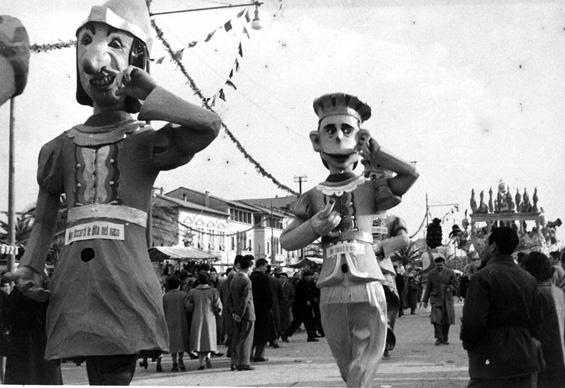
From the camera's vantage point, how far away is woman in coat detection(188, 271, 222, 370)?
9.92 m

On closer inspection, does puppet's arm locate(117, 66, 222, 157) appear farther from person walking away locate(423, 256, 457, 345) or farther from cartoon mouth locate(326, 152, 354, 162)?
person walking away locate(423, 256, 457, 345)

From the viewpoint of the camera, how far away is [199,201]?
1101 inches

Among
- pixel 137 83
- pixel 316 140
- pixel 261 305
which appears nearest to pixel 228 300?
pixel 261 305

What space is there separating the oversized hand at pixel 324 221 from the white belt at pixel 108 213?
1247mm

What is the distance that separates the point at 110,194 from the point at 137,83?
0.52m

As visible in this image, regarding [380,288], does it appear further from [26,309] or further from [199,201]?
[199,201]

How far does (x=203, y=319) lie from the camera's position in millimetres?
10047

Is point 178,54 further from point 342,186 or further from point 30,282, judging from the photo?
point 30,282

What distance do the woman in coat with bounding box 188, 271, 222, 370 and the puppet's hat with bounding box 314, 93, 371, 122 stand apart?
217 inches

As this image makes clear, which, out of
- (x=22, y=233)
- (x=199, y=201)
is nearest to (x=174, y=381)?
(x=22, y=233)

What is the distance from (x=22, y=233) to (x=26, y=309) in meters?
12.9

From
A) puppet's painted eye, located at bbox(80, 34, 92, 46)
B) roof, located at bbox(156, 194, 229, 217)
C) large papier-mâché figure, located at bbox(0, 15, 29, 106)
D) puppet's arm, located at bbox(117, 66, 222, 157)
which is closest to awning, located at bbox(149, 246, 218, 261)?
roof, located at bbox(156, 194, 229, 217)

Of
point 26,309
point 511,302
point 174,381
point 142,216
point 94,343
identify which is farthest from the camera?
point 174,381

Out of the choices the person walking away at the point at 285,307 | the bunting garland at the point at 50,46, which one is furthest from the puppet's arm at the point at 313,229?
the person walking away at the point at 285,307
